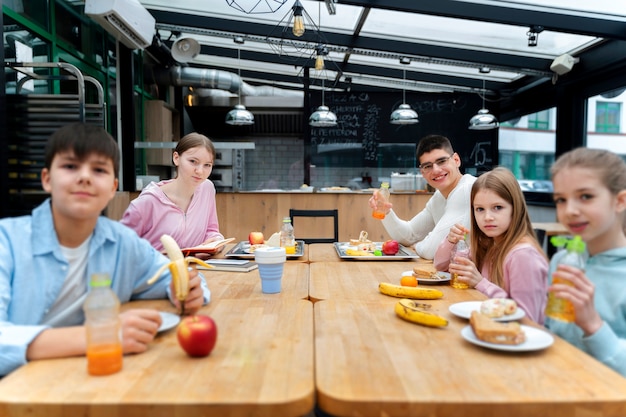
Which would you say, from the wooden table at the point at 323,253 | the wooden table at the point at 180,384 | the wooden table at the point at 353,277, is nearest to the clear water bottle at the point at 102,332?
the wooden table at the point at 180,384

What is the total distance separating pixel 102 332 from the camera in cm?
95

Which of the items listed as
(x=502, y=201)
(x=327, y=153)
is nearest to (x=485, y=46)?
(x=327, y=153)

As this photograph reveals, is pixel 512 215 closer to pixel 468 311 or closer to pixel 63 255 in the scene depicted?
pixel 468 311

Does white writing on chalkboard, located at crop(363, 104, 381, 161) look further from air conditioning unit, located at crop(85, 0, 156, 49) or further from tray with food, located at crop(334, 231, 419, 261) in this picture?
tray with food, located at crop(334, 231, 419, 261)

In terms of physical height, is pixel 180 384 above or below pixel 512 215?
below

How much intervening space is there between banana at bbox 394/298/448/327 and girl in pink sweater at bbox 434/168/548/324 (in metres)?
0.31

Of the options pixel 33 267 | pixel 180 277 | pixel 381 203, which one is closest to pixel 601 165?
pixel 180 277

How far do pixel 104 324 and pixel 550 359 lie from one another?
939 millimetres

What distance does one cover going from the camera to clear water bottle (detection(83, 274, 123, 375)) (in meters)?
0.94

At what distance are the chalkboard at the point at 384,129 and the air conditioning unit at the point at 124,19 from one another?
3.90 m

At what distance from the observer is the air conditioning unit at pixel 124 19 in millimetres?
4043

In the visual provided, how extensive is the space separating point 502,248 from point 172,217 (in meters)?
1.53

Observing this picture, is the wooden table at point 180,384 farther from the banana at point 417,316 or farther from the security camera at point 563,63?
the security camera at point 563,63

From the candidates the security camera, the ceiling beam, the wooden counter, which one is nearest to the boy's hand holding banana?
the wooden counter
